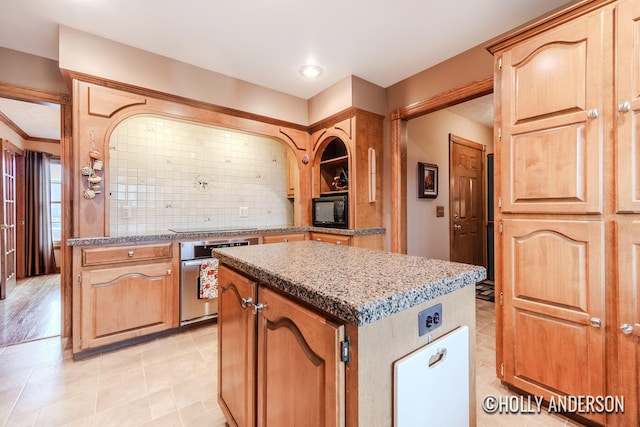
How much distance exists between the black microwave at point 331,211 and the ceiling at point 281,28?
4.50 feet

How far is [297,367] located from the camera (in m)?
0.82

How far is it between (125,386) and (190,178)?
2115 mm

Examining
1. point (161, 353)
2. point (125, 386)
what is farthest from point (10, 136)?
point (125, 386)

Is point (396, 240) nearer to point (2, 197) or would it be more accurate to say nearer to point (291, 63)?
point (291, 63)

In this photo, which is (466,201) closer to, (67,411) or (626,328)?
(626,328)

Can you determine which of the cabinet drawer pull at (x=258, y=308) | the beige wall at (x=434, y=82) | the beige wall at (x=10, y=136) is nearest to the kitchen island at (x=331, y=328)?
the cabinet drawer pull at (x=258, y=308)

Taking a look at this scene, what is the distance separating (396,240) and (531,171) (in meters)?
1.60

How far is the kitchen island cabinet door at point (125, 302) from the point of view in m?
2.12

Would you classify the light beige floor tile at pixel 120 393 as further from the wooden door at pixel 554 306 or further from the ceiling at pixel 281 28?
the ceiling at pixel 281 28

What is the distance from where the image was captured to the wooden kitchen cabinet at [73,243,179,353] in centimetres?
210

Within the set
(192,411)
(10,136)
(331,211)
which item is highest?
(10,136)

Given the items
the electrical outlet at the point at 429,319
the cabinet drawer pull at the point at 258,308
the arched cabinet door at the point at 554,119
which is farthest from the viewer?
the arched cabinet door at the point at 554,119

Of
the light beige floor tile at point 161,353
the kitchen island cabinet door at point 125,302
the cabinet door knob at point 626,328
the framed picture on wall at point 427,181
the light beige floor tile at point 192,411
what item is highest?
the framed picture on wall at point 427,181

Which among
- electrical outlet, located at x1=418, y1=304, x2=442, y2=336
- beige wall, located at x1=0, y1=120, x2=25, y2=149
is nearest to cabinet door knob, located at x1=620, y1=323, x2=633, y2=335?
electrical outlet, located at x1=418, y1=304, x2=442, y2=336
